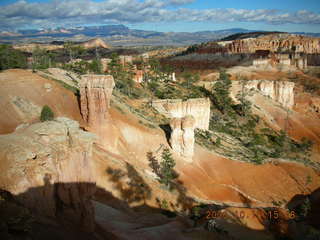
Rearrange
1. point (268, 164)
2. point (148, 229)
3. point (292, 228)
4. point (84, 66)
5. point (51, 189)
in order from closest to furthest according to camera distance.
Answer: point (51, 189) < point (148, 229) < point (292, 228) < point (268, 164) < point (84, 66)

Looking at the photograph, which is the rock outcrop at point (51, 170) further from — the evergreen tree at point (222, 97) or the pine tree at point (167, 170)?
the evergreen tree at point (222, 97)

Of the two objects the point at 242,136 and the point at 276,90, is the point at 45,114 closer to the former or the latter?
the point at 242,136

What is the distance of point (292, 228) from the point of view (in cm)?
2333

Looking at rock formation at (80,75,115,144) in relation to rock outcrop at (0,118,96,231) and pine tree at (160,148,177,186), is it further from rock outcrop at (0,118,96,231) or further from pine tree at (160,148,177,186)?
rock outcrop at (0,118,96,231)

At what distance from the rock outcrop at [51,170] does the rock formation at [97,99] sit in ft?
48.4

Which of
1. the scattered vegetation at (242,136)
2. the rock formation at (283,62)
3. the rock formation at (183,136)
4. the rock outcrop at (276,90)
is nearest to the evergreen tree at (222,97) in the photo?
the scattered vegetation at (242,136)

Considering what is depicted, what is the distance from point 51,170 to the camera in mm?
11578

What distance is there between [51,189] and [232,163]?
27.0m

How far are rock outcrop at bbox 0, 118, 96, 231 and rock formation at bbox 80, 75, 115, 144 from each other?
48.4 feet

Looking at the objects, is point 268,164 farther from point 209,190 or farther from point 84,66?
point 84,66

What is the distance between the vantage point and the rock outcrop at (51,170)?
10.4m

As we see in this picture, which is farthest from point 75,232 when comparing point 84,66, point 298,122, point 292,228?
point 298,122
